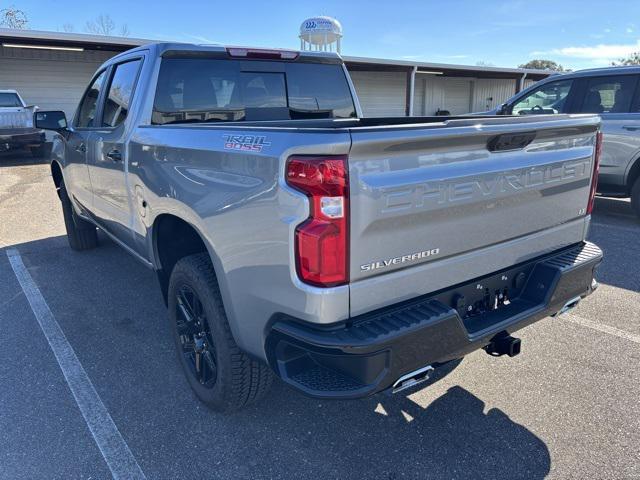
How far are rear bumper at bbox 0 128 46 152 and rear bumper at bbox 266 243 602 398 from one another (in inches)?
585

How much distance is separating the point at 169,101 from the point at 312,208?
2.03 metres

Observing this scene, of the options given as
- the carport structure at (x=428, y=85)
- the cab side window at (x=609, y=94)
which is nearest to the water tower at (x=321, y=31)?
the carport structure at (x=428, y=85)

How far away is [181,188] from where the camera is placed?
2.66 m

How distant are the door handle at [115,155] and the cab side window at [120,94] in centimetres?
23

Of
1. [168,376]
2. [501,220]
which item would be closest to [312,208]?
[501,220]

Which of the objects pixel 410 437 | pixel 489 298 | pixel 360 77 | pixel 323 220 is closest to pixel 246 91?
pixel 323 220

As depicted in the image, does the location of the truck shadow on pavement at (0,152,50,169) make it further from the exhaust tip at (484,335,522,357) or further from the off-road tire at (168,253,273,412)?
the exhaust tip at (484,335,522,357)

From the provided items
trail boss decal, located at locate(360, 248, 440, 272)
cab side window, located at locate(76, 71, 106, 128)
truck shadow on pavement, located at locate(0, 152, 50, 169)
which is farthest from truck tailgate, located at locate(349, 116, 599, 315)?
truck shadow on pavement, located at locate(0, 152, 50, 169)

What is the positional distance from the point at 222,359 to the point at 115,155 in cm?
193

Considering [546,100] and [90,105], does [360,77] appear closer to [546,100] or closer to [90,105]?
[546,100]

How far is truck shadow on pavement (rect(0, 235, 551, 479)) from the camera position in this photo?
2.38 metres

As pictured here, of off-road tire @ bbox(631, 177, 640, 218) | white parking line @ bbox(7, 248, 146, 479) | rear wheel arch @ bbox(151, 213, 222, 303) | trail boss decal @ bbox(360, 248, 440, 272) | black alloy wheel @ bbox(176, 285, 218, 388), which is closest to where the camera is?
trail boss decal @ bbox(360, 248, 440, 272)

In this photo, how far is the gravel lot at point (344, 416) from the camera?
2.40m

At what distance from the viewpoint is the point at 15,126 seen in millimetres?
13844
